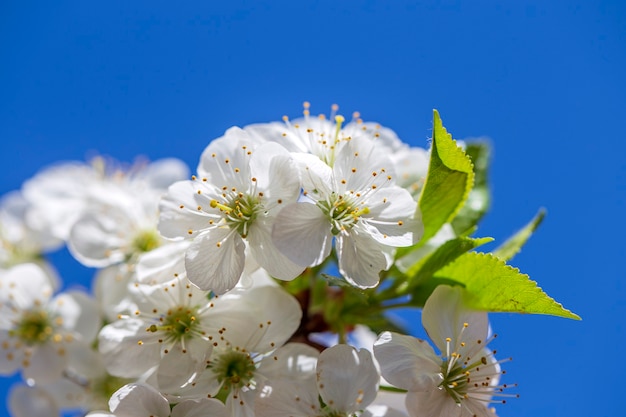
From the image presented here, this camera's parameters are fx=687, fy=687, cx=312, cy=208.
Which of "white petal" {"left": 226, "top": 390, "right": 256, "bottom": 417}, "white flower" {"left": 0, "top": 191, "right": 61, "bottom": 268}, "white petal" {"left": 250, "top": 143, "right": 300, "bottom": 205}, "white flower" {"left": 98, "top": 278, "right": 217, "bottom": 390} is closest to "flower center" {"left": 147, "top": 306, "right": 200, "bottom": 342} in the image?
"white flower" {"left": 98, "top": 278, "right": 217, "bottom": 390}

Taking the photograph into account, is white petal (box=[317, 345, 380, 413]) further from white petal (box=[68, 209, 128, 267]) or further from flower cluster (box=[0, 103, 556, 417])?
white petal (box=[68, 209, 128, 267])

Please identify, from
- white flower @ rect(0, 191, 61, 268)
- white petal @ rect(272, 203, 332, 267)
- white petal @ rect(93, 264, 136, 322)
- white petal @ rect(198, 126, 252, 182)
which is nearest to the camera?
white petal @ rect(272, 203, 332, 267)

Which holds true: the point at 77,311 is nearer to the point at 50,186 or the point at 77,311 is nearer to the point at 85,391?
the point at 85,391

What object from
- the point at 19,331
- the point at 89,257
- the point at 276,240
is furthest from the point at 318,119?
the point at 19,331

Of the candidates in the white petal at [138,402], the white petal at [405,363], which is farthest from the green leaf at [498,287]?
the white petal at [138,402]

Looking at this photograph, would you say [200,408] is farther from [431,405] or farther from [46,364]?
[46,364]

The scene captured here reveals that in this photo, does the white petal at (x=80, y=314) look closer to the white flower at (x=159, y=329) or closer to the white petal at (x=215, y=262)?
the white flower at (x=159, y=329)

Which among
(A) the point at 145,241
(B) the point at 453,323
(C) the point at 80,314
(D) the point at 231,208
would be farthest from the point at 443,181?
(C) the point at 80,314
